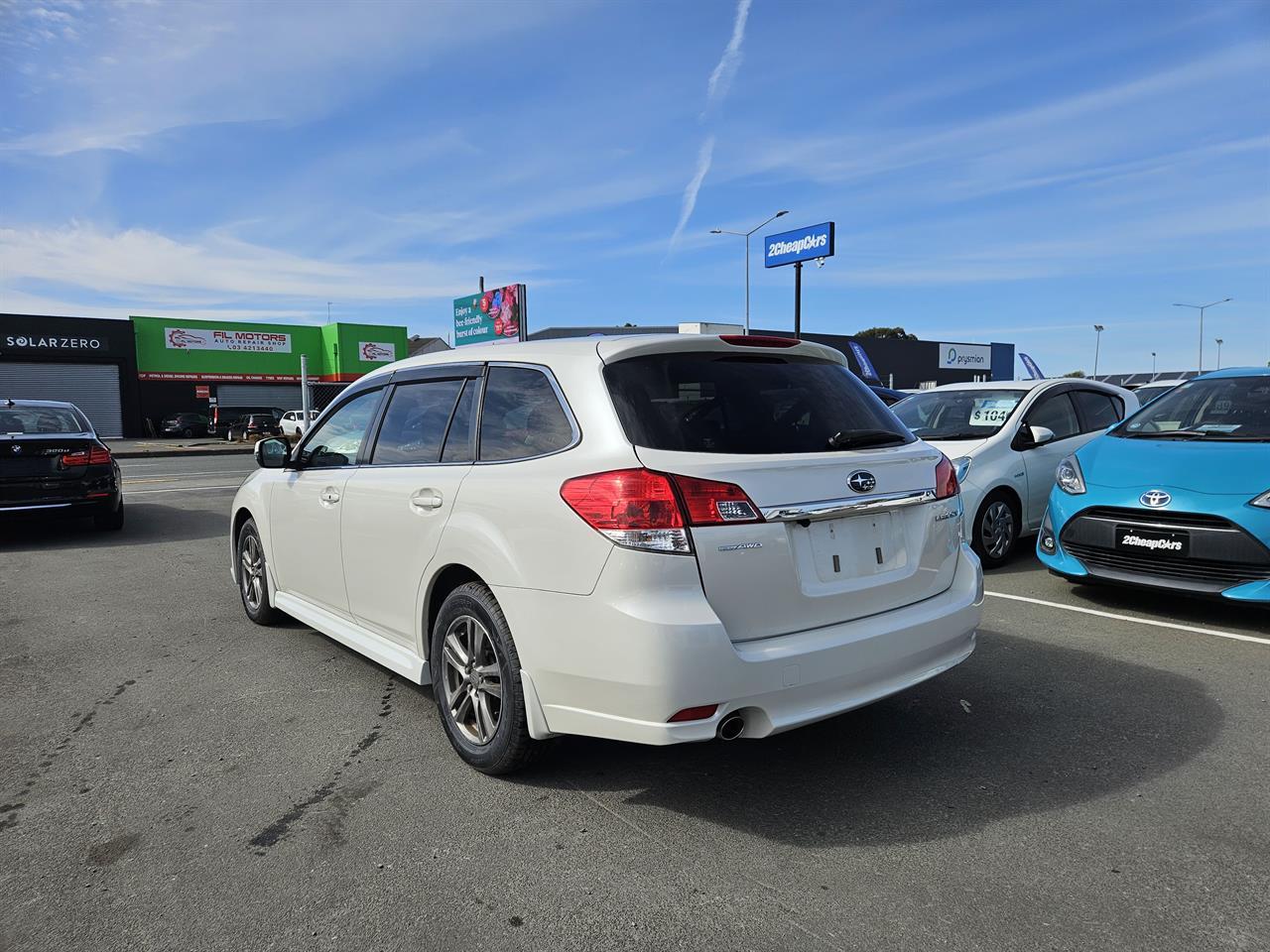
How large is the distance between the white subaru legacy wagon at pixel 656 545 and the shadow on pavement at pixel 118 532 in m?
5.41

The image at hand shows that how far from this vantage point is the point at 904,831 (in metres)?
2.88

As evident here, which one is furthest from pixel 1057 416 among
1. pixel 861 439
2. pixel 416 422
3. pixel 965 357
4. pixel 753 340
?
pixel 965 357

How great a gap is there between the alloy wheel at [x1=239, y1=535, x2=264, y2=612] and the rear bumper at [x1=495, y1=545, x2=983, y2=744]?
122 inches

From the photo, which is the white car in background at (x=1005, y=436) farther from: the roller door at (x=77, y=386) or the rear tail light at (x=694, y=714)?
the roller door at (x=77, y=386)

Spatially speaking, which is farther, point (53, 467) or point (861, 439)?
point (53, 467)

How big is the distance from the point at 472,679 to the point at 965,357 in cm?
6346

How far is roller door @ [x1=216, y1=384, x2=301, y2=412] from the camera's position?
4566 cm

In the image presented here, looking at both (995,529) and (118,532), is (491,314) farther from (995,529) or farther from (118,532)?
(995,529)

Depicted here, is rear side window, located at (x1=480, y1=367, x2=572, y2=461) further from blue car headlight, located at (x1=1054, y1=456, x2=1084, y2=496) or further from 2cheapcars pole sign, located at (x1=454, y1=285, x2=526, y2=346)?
2cheapcars pole sign, located at (x1=454, y1=285, x2=526, y2=346)

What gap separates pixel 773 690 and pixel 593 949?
0.95 metres

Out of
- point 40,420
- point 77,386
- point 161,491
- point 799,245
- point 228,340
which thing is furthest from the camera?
point 228,340

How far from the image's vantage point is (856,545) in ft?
10.3

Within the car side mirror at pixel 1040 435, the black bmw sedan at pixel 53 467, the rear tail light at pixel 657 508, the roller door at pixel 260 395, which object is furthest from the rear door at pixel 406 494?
the roller door at pixel 260 395

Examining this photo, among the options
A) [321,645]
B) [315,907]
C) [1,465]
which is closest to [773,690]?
[315,907]
